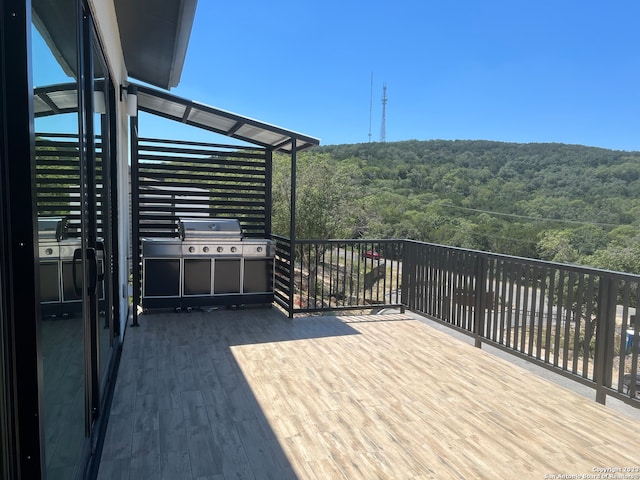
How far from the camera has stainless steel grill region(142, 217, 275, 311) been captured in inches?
195

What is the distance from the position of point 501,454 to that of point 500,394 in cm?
84

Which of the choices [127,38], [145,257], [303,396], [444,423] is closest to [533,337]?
[444,423]

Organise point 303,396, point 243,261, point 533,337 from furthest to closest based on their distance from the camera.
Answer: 1. point 243,261
2. point 533,337
3. point 303,396

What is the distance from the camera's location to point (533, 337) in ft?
11.7

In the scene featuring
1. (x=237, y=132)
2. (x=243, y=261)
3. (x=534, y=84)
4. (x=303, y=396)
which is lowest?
(x=303, y=396)

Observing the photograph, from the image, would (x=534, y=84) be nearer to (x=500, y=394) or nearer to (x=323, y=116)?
(x=323, y=116)

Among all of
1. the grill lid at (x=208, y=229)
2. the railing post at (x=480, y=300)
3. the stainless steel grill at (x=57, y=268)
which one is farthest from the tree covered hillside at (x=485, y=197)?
the stainless steel grill at (x=57, y=268)

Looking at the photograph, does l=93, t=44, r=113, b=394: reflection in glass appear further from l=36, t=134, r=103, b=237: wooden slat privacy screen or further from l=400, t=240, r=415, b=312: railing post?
l=400, t=240, r=415, b=312: railing post

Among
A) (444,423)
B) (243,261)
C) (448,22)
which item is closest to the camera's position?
(444,423)

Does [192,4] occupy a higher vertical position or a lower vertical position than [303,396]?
higher

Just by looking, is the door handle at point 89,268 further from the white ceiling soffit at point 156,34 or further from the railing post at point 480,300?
the railing post at point 480,300

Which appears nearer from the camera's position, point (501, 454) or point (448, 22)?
point (501, 454)

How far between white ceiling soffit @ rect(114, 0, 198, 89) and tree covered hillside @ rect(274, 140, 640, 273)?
1080 centimetres

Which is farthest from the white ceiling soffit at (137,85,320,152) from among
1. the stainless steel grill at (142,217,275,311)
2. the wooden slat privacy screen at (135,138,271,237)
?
the stainless steel grill at (142,217,275,311)
